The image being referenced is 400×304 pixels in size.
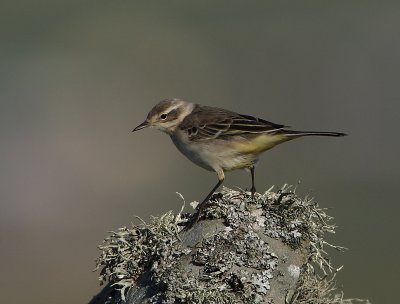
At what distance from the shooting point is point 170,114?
436 inches

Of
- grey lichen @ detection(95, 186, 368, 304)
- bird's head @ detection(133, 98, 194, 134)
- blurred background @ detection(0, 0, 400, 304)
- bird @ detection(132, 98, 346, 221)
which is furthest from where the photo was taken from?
blurred background @ detection(0, 0, 400, 304)

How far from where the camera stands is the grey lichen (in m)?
7.40

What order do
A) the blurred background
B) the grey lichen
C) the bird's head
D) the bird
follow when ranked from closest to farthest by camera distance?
the grey lichen, the bird, the bird's head, the blurred background

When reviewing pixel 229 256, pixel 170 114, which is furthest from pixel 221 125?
pixel 229 256

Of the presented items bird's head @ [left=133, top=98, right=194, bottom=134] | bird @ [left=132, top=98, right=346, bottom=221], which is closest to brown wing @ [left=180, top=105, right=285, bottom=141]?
bird @ [left=132, top=98, right=346, bottom=221]

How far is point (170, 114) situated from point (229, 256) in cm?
377

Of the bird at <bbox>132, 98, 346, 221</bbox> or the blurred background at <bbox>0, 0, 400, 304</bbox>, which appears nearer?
the bird at <bbox>132, 98, 346, 221</bbox>

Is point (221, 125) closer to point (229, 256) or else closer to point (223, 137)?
point (223, 137)

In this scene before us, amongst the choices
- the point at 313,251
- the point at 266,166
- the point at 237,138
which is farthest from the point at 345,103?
the point at 313,251

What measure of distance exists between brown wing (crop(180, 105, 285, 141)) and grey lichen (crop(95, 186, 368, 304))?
2179mm

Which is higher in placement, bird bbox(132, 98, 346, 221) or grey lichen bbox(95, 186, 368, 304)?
bird bbox(132, 98, 346, 221)

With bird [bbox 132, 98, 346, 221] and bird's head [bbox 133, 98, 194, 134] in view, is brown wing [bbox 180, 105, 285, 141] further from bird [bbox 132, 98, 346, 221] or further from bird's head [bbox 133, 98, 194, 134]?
bird's head [bbox 133, 98, 194, 134]

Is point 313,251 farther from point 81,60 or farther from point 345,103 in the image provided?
point 81,60

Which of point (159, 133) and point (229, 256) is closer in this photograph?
point (229, 256)
